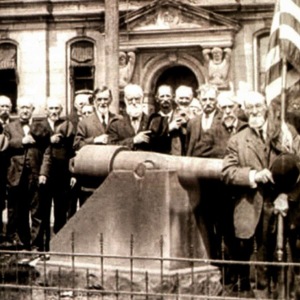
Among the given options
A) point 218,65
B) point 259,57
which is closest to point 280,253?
point 218,65

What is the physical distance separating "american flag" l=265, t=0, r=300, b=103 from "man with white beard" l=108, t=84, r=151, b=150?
Result: 4.48ft

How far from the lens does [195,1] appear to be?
2923cm

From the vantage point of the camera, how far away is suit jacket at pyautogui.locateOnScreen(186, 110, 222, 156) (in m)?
10.2

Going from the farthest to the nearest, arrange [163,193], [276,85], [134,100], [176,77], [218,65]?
[176,77] → [218,65] → [134,100] → [276,85] → [163,193]

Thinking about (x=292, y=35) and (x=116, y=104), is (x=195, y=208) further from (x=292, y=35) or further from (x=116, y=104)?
(x=116, y=104)

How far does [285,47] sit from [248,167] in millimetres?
1416

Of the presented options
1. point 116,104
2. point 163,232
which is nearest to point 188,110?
point 163,232

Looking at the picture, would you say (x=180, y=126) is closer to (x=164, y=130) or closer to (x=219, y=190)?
(x=164, y=130)

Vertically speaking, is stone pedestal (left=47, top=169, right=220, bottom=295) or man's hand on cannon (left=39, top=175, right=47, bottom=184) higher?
man's hand on cannon (left=39, top=175, right=47, bottom=184)

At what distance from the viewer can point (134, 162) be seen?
30.0 ft

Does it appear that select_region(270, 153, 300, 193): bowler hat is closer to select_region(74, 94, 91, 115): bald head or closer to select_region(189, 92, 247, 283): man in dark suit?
select_region(189, 92, 247, 283): man in dark suit

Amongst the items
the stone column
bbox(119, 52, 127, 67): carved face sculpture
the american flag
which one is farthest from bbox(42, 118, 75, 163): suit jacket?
bbox(119, 52, 127, 67): carved face sculpture

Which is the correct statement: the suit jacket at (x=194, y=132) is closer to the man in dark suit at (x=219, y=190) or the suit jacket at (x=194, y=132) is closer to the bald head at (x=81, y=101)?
the man in dark suit at (x=219, y=190)

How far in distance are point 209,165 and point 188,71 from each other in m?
21.1
